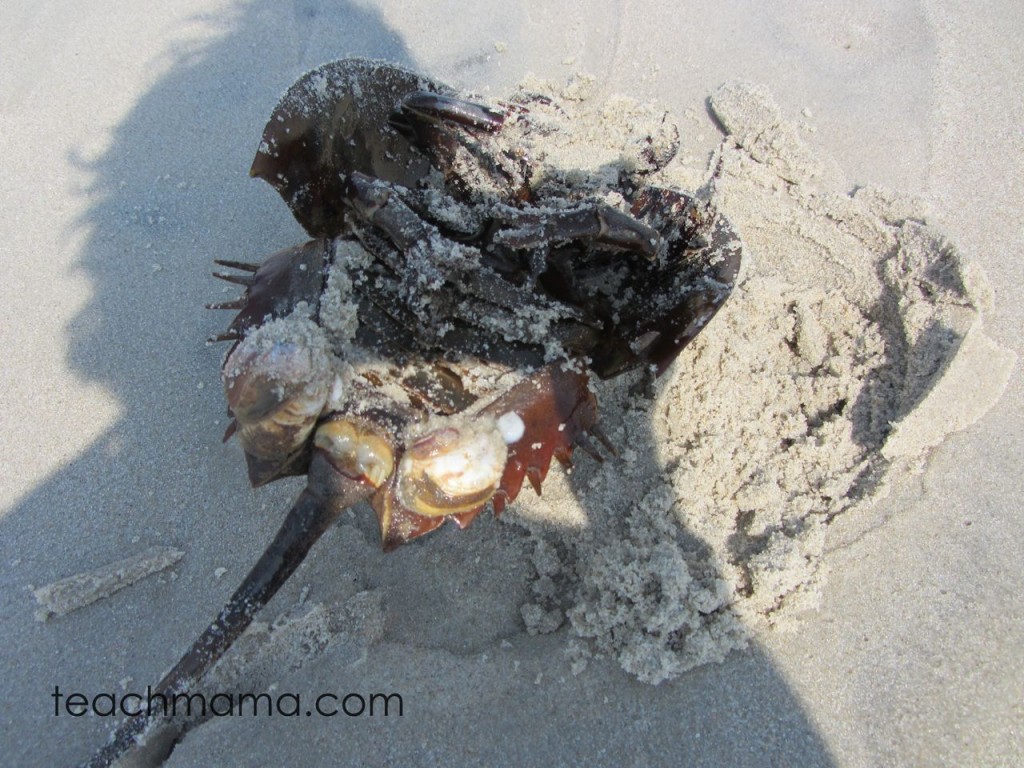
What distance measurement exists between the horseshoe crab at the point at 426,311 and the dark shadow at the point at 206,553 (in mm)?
381

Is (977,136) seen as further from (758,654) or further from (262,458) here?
(262,458)

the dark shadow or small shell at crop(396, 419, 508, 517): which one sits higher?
small shell at crop(396, 419, 508, 517)

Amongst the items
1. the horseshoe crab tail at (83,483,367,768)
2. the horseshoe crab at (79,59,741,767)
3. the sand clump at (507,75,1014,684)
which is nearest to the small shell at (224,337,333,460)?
the horseshoe crab at (79,59,741,767)

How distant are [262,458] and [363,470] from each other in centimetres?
23

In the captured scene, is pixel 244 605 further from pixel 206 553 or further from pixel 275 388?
pixel 206 553

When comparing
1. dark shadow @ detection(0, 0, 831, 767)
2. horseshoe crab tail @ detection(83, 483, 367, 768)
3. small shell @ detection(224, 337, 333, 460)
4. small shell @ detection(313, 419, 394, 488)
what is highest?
small shell @ detection(224, 337, 333, 460)

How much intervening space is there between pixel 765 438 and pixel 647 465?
0.35 meters

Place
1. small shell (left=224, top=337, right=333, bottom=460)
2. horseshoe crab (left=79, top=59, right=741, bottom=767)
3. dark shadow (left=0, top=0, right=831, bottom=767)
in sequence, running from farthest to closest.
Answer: dark shadow (left=0, top=0, right=831, bottom=767) → horseshoe crab (left=79, top=59, right=741, bottom=767) → small shell (left=224, top=337, right=333, bottom=460)

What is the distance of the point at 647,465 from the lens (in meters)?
1.95

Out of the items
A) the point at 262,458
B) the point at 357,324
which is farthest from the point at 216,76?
the point at 262,458

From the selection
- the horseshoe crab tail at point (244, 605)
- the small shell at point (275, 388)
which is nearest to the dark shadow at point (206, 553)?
the horseshoe crab tail at point (244, 605)

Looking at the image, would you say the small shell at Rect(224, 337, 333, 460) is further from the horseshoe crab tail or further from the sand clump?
the sand clump

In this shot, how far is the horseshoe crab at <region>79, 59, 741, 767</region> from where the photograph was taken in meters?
1.39

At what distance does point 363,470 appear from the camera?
141cm
